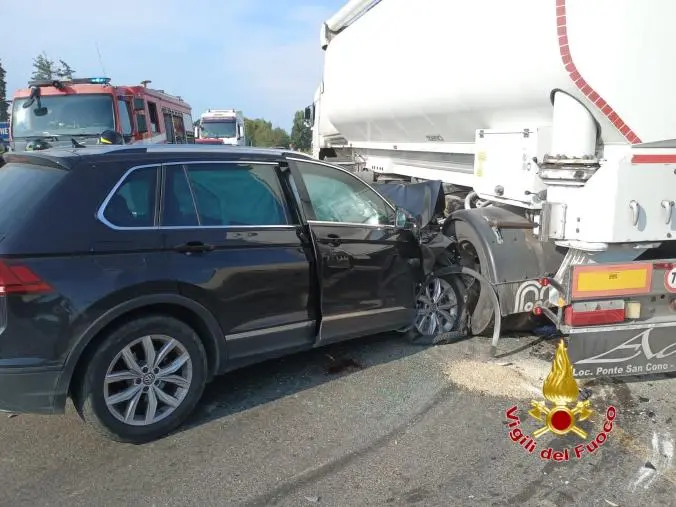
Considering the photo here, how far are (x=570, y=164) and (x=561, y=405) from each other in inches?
64.4

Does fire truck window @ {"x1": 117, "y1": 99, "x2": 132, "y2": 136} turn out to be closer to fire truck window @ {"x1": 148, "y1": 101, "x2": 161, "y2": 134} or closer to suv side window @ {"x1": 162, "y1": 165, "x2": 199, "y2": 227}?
fire truck window @ {"x1": 148, "y1": 101, "x2": 161, "y2": 134}

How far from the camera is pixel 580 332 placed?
407cm

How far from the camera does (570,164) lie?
13.0 ft

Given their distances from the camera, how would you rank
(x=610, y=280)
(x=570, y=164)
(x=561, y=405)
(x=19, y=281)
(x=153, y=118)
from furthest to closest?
(x=153, y=118), (x=610, y=280), (x=570, y=164), (x=561, y=405), (x=19, y=281)

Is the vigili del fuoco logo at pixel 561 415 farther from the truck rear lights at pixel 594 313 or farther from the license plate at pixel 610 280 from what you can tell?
the license plate at pixel 610 280

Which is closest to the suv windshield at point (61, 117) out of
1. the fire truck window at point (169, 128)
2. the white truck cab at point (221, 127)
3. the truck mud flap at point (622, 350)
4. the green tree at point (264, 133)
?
the fire truck window at point (169, 128)

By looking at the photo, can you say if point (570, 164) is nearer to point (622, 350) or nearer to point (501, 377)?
point (622, 350)

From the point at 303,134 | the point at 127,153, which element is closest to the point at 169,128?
the point at 127,153

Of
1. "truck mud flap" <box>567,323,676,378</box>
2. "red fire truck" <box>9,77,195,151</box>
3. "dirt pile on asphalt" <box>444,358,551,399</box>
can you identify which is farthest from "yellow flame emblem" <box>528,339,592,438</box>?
"red fire truck" <box>9,77,195,151</box>

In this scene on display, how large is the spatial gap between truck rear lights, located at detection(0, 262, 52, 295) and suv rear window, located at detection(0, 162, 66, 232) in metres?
0.26

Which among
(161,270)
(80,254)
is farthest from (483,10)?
(80,254)

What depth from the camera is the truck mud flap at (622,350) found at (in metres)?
4.07

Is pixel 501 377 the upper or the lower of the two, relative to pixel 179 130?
lower

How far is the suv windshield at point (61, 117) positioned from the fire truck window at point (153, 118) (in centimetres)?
239
